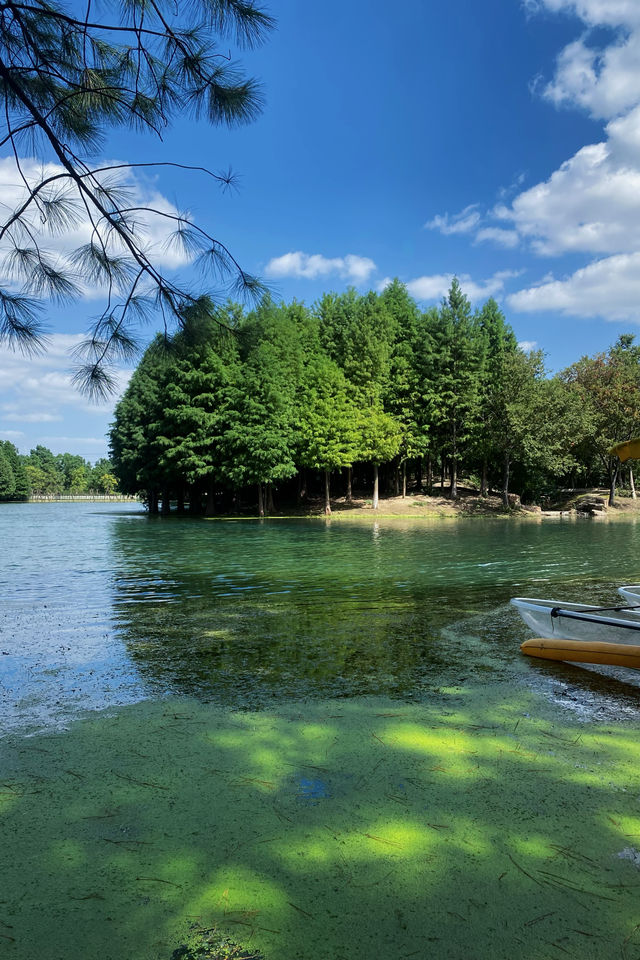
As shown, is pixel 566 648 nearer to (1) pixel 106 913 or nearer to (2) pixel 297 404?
(1) pixel 106 913

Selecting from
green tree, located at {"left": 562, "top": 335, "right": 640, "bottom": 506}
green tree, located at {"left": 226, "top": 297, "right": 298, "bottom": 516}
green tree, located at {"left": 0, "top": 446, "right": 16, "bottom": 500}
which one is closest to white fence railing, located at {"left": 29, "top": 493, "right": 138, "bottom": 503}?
green tree, located at {"left": 0, "top": 446, "right": 16, "bottom": 500}

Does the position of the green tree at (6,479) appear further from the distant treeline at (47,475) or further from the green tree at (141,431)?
the green tree at (141,431)

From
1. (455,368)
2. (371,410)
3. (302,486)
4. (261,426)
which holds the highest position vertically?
(455,368)

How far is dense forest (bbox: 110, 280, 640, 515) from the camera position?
1553 inches

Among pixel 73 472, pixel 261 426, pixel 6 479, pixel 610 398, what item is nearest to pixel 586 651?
pixel 261 426

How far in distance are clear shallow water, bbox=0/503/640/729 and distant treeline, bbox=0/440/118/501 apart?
9661cm

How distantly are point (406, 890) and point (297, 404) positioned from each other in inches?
1591

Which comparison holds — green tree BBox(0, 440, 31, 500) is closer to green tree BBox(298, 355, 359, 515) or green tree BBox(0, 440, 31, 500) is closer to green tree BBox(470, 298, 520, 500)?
green tree BBox(298, 355, 359, 515)

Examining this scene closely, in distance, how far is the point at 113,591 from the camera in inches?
430

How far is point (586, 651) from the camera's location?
572 centimetres

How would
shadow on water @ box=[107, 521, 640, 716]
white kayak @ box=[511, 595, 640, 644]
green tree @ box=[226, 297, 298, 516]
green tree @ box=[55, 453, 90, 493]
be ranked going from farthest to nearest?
green tree @ box=[55, 453, 90, 493] → green tree @ box=[226, 297, 298, 516] → white kayak @ box=[511, 595, 640, 644] → shadow on water @ box=[107, 521, 640, 716]

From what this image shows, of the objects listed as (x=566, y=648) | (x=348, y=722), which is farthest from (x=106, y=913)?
(x=566, y=648)

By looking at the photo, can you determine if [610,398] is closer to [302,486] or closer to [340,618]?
[302,486]

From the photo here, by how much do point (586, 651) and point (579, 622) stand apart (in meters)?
0.53
